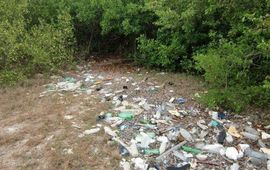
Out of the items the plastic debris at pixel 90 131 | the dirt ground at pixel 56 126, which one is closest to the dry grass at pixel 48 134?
the dirt ground at pixel 56 126

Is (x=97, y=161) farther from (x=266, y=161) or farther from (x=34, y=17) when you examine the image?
(x=34, y=17)

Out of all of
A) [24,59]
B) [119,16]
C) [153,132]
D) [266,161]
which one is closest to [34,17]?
[24,59]

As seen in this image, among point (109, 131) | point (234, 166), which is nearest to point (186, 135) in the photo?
point (234, 166)

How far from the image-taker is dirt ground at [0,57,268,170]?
363cm

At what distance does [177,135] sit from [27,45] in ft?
11.5

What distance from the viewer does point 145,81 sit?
18.7 ft

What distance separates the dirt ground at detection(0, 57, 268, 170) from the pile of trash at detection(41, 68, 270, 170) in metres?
0.14

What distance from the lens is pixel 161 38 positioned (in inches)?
250

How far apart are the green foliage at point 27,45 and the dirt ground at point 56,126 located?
29cm

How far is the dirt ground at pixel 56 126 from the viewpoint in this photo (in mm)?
3631

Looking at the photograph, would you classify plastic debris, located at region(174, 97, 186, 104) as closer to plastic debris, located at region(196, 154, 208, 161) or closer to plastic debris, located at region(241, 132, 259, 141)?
plastic debris, located at region(241, 132, 259, 141)

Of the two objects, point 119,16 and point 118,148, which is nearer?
point 118,148

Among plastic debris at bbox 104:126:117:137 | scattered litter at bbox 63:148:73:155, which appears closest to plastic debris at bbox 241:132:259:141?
plastic debris at bbox 104:126:117:137

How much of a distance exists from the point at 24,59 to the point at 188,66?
2.90 meters
